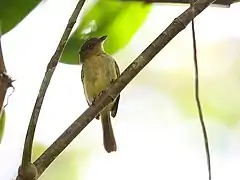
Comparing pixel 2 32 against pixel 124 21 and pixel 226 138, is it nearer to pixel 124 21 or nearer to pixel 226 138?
pixel 124 21

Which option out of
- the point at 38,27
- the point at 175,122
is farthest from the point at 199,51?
the point at 38,27

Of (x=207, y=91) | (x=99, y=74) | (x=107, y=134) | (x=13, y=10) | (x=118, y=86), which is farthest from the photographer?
(x=207, y=91)

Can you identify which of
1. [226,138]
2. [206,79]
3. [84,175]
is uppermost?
[206,79]

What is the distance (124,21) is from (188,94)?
362 mm

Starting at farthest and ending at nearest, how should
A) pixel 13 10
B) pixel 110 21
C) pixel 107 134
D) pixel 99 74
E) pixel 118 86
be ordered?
pixel 99 74 → pixel 107 134 → pixel 110 21 → pixel 13 10 → pixel 118 86

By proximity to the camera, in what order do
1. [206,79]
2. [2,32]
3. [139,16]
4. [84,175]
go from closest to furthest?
[2,32]
[139,16]
[84,175]
[206,79]

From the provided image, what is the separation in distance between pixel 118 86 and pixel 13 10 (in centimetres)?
29

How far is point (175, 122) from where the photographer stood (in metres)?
1.32

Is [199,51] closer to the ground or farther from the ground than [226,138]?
farther from the ground

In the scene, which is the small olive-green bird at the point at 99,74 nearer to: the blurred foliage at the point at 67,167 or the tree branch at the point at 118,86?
the blurred foliage at the point at 67,167

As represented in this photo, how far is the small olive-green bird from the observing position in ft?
3.73

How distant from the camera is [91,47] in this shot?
1149mm

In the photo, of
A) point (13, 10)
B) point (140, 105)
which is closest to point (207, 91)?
point (140, 105)

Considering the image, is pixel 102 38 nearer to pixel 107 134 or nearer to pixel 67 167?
pixel 107 134
